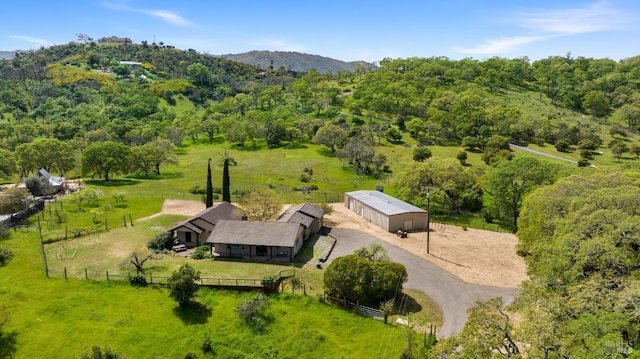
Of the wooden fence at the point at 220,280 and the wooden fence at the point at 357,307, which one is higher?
the wooden fence at the point at 220,280

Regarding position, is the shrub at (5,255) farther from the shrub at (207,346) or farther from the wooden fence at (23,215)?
the shrub at (207,346)

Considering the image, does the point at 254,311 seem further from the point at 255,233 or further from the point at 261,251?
the point at 255,233

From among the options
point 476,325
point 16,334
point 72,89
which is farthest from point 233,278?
point 72,89

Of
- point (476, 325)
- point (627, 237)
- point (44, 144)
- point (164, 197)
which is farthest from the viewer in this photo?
point (44, 144)

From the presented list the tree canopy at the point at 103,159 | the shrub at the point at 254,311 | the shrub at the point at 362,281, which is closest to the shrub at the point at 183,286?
the shrub at the point at 254,311

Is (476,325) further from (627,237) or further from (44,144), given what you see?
(44,144)

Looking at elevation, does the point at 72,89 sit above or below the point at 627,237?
above

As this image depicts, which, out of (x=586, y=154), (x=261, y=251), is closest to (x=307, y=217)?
(x=261, y=251)
